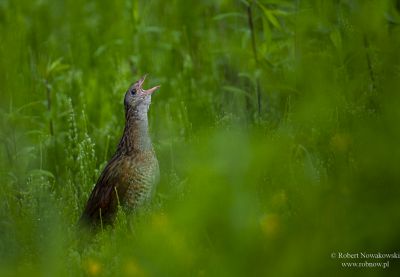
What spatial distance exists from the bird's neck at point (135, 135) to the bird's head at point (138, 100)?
0.05 feet

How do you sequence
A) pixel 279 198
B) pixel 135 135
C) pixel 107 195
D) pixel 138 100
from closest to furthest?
pixel 279 198 → pixel 107 195 → pixel 135 135 → pixel 138 100

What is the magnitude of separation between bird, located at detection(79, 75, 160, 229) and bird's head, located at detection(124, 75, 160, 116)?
0.46 feet

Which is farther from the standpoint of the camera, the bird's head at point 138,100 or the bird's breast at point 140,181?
the bird's head at point 138,100

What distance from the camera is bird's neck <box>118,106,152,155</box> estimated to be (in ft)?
13.5

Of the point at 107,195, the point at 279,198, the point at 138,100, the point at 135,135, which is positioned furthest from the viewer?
the point at 138,100

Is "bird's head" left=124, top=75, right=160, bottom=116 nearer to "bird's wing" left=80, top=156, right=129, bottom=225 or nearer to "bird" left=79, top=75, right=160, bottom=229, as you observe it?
"bird" left=79, top=75, right=160, bottom=229

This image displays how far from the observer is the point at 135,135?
414 cm

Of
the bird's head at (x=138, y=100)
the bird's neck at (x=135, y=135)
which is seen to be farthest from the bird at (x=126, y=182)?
the bird's head at (x=138, y=100)

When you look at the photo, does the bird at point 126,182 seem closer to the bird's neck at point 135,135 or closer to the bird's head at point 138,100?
the bird's neck at point 135,135

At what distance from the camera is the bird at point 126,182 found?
3873 millimetres

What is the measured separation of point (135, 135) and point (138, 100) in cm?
24

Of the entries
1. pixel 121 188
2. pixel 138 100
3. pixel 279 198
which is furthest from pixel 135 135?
pixel 279 198

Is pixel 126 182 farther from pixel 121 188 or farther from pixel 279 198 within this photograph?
pixel 279 198

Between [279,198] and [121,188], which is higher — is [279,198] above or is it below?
above
